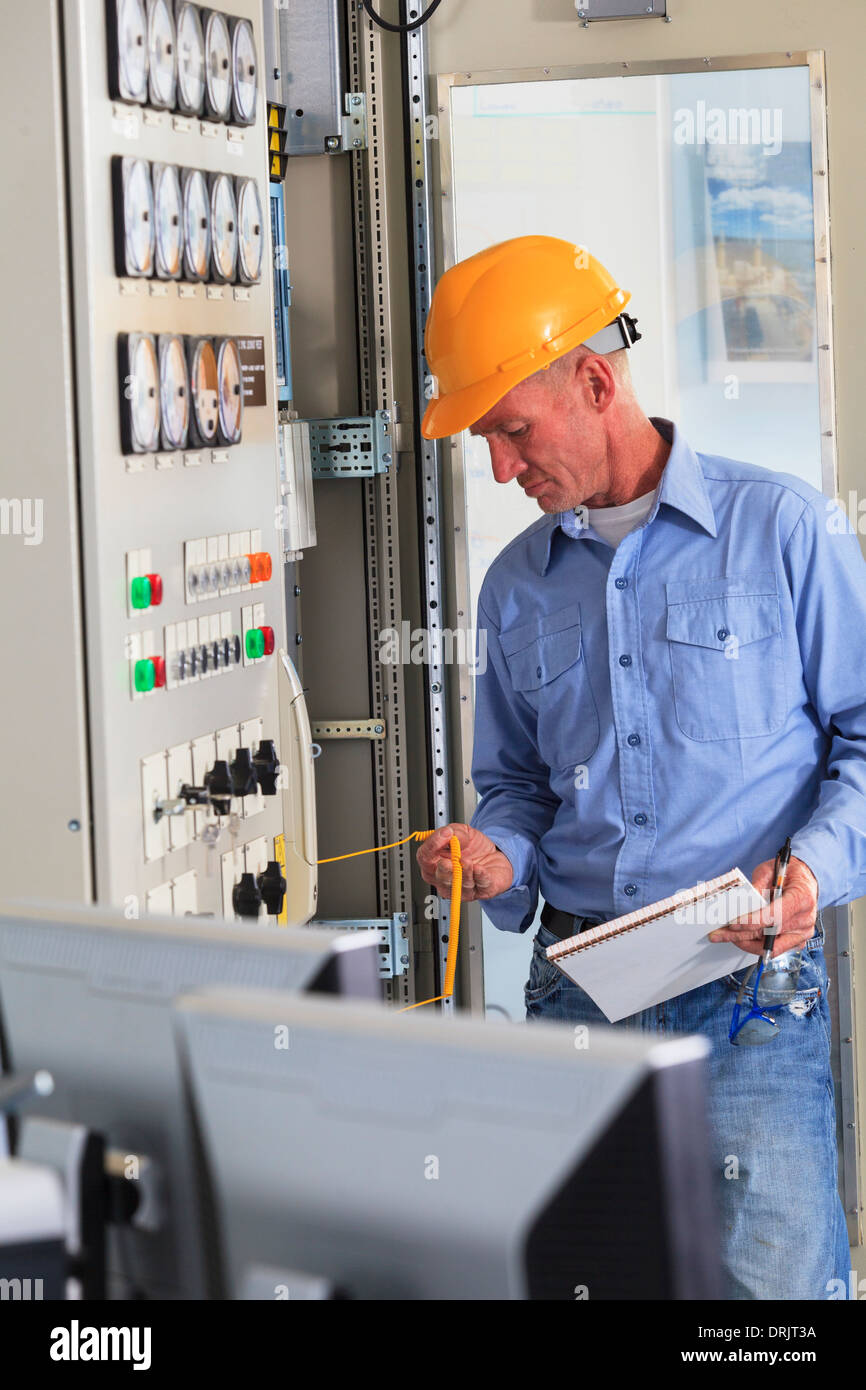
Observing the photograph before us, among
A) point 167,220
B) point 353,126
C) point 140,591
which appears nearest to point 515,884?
point 140,591

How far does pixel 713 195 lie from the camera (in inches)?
124

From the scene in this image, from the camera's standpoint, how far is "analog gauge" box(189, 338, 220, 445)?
2.12 meters

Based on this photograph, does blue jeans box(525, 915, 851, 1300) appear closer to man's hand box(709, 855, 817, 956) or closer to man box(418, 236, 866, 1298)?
man box(418, 236, 866, 1298)

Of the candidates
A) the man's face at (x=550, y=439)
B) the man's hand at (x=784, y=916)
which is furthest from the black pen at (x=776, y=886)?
the man's face at (x=550, y=439)

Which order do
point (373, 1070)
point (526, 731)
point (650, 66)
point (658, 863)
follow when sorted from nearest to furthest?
1. point (373, 1070)
2. point (658, 863)
3. point (526, 731)
4. point (650, 66)

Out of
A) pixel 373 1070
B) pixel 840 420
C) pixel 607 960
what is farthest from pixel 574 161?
pixel 373 1070

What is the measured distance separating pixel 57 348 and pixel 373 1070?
4.13 feet

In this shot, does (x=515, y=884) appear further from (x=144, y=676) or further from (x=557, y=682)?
(x=144, y=676)

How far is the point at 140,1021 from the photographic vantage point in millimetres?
979

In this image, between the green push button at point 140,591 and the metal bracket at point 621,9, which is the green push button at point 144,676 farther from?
the metal bracket at point 621,9

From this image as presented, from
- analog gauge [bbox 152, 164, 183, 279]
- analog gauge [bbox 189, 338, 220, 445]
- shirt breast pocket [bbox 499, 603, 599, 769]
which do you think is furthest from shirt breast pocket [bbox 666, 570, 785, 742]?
analog gauge [bbox 152, 164, 183, 279]

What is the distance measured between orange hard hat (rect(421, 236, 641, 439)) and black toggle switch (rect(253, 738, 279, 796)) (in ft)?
1.88

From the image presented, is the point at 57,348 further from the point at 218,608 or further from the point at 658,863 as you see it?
the point at 658,863

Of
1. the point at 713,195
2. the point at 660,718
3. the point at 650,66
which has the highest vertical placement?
the point at 650,66
